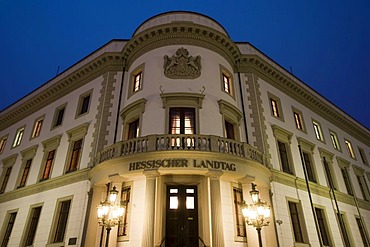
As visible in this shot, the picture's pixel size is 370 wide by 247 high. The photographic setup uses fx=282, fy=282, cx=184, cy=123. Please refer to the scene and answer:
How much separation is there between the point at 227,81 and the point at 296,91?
871cm

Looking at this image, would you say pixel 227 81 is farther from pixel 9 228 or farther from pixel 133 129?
pixel 9 228

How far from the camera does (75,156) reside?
810 inches

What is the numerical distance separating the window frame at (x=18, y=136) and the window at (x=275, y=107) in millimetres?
22952

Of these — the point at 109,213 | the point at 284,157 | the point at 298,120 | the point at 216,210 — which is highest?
the point at 298,120

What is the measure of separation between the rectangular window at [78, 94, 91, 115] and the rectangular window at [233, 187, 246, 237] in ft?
43.3

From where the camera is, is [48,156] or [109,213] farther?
[48,156]

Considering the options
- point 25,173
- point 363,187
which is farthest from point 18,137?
point 363,187

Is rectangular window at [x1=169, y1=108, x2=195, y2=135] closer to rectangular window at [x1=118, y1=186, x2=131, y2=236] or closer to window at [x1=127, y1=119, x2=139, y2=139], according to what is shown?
window at [x1=127, y1=119, x2=139, y2=139]

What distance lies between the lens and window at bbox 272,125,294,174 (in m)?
20.4

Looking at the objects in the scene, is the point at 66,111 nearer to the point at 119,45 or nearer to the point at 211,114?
the point at 119,45

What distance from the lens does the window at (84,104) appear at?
22.4m

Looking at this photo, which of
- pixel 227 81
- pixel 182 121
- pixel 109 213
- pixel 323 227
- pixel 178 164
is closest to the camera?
pixel 109 213

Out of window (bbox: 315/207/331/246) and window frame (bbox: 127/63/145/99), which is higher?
window frame (bbox: 127/63/145/99)

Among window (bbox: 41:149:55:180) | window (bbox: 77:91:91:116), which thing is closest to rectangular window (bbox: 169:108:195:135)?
window (bbox: 77:91:91:116)
